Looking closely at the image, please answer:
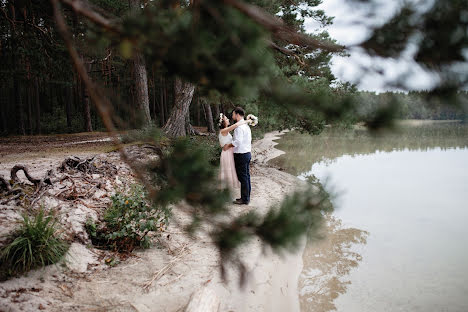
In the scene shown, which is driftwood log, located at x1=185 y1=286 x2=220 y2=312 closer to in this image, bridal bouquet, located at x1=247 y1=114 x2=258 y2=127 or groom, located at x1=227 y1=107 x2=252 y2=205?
groom, located at x1=227 y1=107 x2=252 y2=205

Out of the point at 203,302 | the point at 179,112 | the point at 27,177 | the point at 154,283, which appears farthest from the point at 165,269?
the point at 179,112

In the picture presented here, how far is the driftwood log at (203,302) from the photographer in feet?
9.55

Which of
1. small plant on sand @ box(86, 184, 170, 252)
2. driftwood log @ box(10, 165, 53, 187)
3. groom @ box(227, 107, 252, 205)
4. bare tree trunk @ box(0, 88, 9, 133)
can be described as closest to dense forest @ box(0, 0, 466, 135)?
bare tree trunk @ box(0, 88, 9, 133)

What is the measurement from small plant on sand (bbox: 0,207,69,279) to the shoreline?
0.09 m

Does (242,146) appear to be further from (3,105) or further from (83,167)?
(3,105)

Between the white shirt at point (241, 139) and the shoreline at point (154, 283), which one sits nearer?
the shoreline at point (154, 283)

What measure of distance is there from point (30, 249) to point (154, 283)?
1249 mm

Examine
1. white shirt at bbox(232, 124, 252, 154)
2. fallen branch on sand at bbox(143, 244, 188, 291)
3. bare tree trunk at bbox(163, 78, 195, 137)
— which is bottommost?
fallen branch on sand at bbox(143, 244, 188, 291)

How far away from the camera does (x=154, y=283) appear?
3490mm

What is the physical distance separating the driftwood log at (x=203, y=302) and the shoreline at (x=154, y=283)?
0.41ft

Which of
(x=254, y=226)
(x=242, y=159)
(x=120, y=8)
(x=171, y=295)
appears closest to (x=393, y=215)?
(x=242, y=159)

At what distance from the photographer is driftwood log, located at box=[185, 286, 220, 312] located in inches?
115

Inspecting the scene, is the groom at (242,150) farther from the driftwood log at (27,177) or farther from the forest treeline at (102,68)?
the driftwood log at (27,177)

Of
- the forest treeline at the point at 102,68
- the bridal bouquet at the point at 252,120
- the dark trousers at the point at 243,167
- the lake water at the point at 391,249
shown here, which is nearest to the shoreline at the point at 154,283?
the lake water at the point at 391,249
